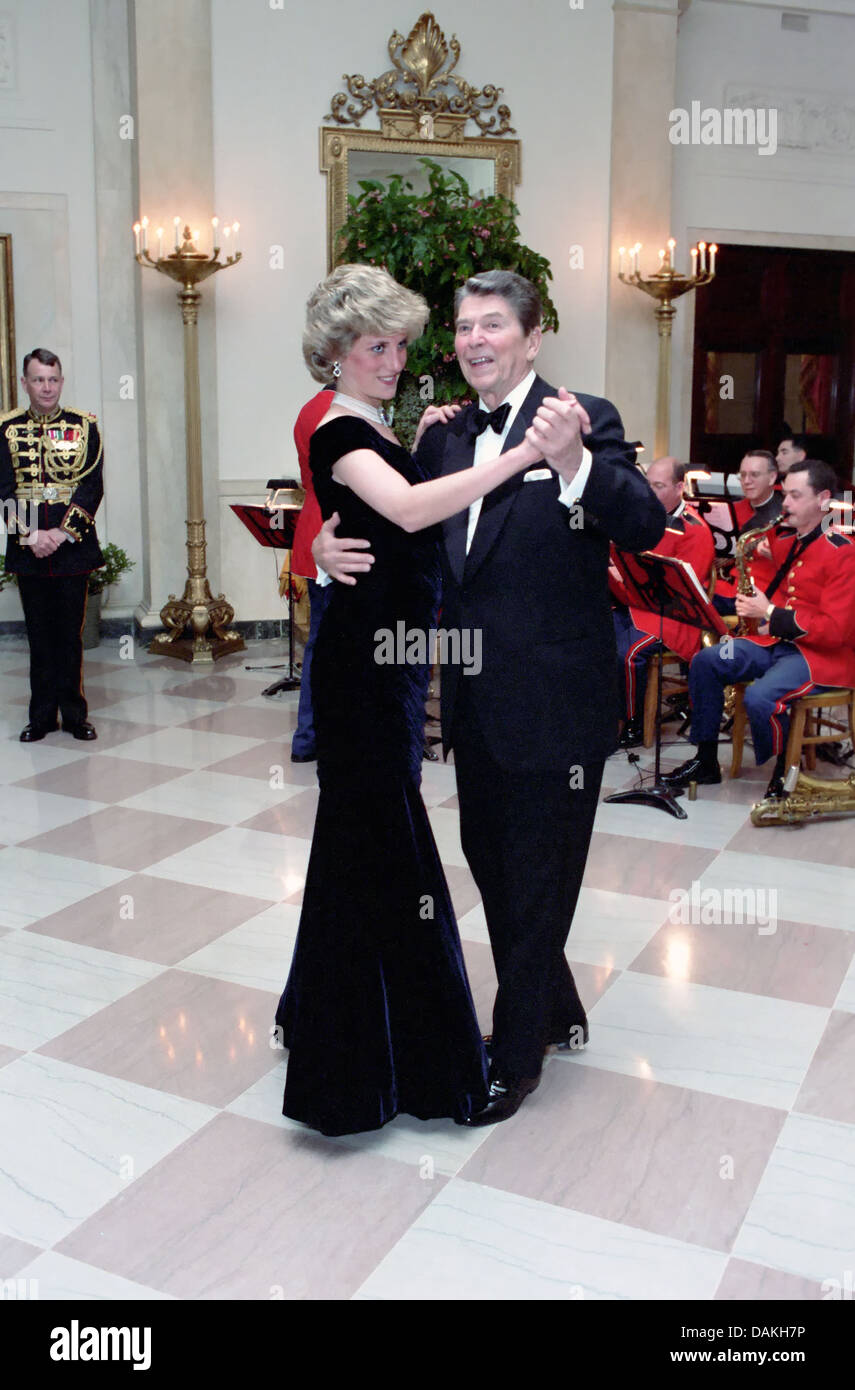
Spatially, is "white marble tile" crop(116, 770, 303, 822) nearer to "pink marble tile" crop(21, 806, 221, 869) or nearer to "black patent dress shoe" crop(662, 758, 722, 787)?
"pink marble tile" crop(21, 806, 221, 869)

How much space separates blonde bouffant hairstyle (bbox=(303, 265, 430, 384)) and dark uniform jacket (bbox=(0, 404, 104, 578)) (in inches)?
148

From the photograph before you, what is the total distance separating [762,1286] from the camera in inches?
93.7

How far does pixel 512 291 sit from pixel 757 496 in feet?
14.4

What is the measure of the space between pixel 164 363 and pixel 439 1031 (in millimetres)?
6372

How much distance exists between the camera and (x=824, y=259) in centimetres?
996

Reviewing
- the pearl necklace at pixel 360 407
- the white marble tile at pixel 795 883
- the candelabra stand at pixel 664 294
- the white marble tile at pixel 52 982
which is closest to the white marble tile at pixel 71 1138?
the white marble tile at pixel 52 982

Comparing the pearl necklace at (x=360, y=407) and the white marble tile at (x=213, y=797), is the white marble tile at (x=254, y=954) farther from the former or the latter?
the pearl necklace at (x=360, y=407)

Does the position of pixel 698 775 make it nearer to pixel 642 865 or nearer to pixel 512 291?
pixel 642 865

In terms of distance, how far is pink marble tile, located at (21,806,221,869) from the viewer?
15.5ft

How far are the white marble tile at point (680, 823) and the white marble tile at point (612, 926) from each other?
0.65 metres

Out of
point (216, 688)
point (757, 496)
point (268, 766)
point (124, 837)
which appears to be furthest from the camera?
point (216, 688)

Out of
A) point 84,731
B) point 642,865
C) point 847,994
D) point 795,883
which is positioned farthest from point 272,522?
point 847,994

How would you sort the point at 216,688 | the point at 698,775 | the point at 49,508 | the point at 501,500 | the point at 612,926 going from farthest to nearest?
the point at 216,688 → the point at 49,508 → the point at 698,775 → the point at 612,926 → the point at 501,500

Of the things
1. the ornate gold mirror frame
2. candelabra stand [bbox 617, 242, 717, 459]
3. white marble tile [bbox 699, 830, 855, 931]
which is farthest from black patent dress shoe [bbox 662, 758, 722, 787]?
the ornate gold mirror frame
